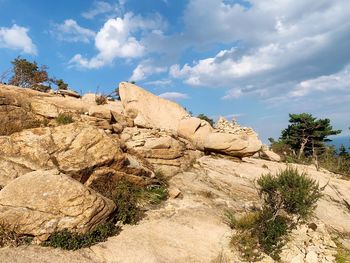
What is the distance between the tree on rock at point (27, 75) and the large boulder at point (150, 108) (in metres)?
8.07

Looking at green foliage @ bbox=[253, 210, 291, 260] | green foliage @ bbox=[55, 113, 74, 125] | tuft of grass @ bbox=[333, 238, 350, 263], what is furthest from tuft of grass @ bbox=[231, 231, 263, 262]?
green foliage @ bbox=[55, 113, 74, 125]

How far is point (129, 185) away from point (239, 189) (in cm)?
538

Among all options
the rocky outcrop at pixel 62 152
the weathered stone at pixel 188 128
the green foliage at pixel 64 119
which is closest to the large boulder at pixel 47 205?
the rocky outcrop at pixel 62 152

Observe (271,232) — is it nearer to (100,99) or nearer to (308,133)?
(100,99)

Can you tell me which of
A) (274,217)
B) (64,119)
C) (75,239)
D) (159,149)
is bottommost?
(75,239)

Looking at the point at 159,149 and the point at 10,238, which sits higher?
the point at 159,149

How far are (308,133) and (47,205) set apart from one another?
3683cm

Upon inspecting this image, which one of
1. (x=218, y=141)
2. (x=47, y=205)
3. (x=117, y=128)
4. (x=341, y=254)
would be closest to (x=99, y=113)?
(x=117, y=128)

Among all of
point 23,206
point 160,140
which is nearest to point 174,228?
point 23,206

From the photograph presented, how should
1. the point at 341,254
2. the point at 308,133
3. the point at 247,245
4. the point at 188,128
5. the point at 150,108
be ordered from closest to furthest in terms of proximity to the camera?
1. the point at 247,245
2. the point at 341,254
3. the point at 188,128
4. the point at 150,108
5. the point at 308,133

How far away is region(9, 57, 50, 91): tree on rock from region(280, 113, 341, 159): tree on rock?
28.2 meters

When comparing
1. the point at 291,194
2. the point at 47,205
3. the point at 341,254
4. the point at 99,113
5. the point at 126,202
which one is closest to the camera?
the point at 47,205

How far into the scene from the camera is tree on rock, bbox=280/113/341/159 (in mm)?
39781

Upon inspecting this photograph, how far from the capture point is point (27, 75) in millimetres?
28828
